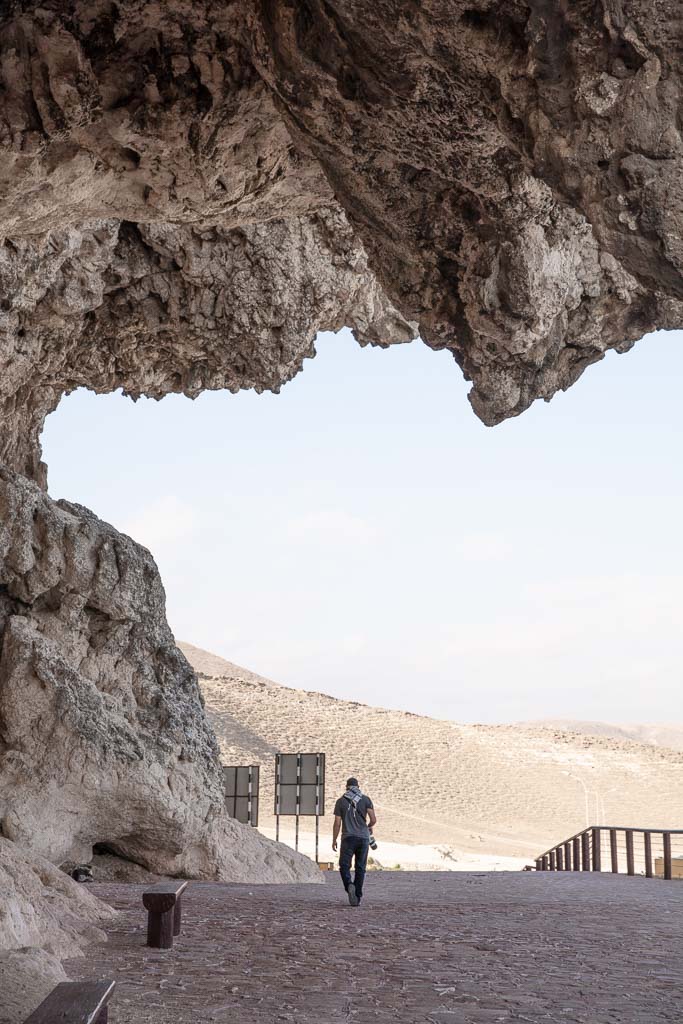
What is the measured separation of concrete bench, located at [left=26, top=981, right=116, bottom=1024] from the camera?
3.76 m

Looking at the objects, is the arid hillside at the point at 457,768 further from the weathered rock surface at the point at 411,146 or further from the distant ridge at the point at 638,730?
the distant ridge at the point at 638,730

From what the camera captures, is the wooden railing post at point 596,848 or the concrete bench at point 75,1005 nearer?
the concrete bench at point 75,1005

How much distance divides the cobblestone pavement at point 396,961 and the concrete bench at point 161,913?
0.12 m

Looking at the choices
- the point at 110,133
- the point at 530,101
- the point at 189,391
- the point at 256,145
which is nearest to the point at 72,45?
the point at 110,133

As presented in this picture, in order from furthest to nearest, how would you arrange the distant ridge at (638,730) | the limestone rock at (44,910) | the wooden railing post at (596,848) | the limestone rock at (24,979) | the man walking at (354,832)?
the distant ridge at (638,730) → the wooden railing post at (596,848) → the man walking at (354,832) → the limestone rock at (44,910) → the limestone rock at (24,979)

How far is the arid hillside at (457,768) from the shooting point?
1805 inches

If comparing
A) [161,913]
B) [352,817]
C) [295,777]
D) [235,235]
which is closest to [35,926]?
[161,913]

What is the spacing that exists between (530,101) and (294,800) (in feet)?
49.0

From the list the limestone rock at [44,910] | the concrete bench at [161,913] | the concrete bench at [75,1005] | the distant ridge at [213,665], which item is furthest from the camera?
the distant ridge at [213,665]

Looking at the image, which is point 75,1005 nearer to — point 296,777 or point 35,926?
point 35,926

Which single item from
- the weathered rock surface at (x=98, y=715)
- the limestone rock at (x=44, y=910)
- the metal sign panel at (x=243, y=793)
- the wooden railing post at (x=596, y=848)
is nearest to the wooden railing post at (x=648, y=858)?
the wooden railing post at (x=596, y=848)

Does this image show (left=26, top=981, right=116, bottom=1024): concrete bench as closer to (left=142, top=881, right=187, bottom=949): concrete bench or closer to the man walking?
(left=142, top=881, right=187, bottom=949): concrete bench

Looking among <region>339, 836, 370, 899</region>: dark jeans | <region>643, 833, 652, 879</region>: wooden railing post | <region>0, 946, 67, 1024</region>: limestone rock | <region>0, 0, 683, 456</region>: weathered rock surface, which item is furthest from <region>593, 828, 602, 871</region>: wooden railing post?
<region>0, 946, 67, 1024</region>: limestone rock

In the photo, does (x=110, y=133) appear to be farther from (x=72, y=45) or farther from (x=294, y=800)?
(x=294, y=800)
